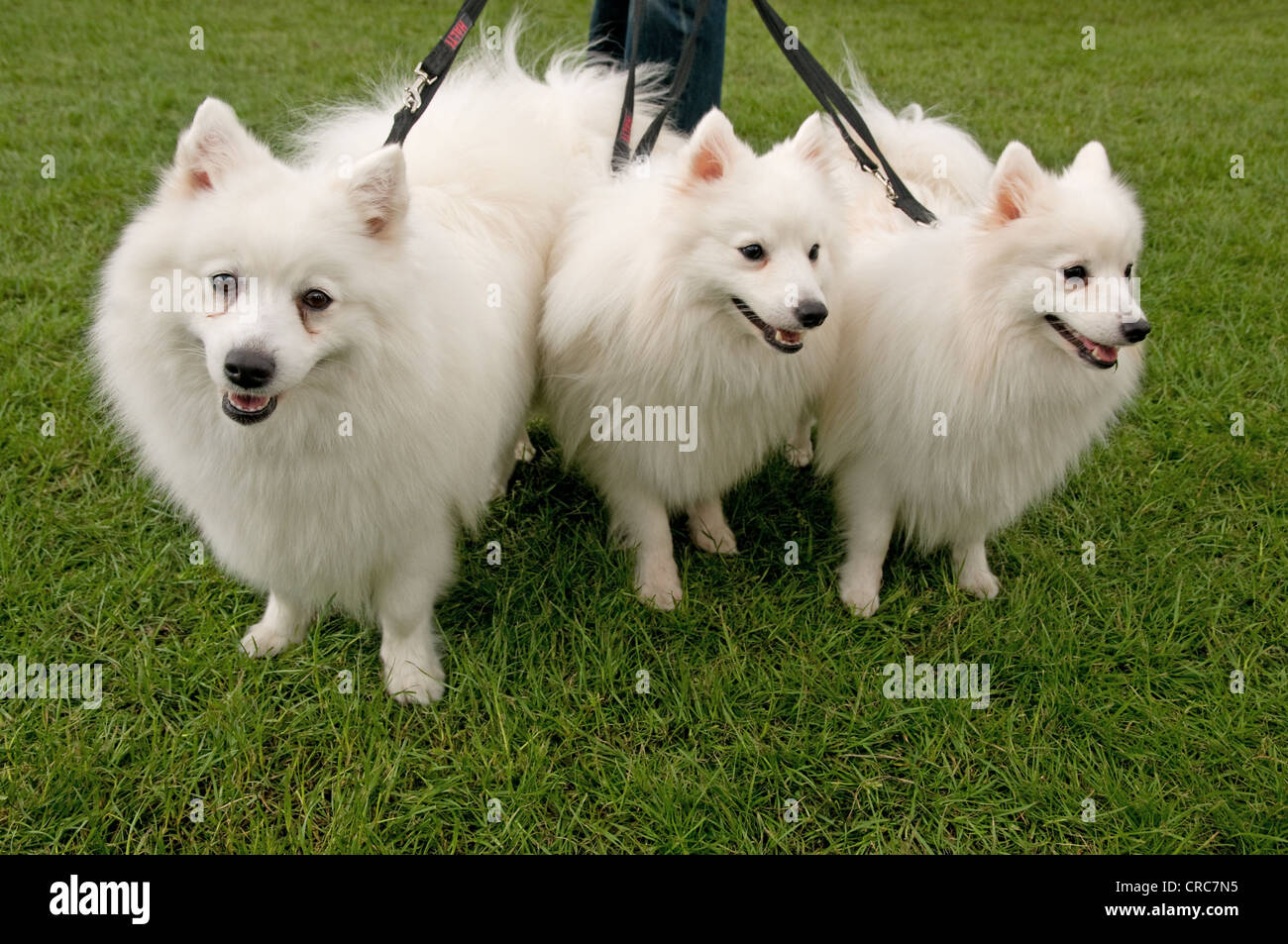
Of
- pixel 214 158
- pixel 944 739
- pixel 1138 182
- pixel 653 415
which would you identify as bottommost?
pixel 944 739

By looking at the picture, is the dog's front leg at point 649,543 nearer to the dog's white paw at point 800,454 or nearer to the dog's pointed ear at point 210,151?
the dog's white paw at point 800,454

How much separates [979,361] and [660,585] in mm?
1163

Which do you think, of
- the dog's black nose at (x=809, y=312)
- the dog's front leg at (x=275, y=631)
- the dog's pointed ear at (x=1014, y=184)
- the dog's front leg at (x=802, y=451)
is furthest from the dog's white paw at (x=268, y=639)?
the dog's pointed ear at (x=1014, y=184)

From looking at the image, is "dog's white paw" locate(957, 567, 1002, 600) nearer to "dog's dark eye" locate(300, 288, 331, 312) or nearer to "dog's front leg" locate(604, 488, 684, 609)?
"dog's front leg" locate(604, 488, 684, 609)

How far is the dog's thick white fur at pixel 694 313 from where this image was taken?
224cm

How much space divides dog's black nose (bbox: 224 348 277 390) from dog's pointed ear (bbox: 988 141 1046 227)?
1.76m

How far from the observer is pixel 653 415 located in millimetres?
2525

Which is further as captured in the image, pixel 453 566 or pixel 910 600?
pixel 910 600

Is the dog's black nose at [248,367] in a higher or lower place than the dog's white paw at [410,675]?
higher

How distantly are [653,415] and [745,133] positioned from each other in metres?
4.37

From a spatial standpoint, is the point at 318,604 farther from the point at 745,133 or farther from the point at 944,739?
the point at 745,133

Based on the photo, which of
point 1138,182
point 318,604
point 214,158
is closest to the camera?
point 214,158

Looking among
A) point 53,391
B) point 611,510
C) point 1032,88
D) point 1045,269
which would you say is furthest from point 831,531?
point 1032,88

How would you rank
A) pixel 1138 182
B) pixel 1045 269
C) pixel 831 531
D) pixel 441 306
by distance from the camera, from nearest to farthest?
pixel 441 306 → pixel 1045 269 → pixel 831 531 → pixel 1138 182
